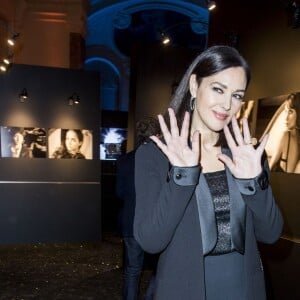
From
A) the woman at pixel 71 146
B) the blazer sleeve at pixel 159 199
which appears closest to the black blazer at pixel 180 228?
the blazer sleeve at pixel 159 199

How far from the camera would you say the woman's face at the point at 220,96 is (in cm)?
132

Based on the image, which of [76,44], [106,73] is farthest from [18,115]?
[106,73]

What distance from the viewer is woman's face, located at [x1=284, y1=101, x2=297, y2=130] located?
132 inches

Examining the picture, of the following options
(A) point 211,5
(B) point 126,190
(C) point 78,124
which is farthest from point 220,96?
(C) point 78,124

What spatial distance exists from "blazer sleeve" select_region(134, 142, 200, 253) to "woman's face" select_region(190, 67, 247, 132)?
9.7 inches

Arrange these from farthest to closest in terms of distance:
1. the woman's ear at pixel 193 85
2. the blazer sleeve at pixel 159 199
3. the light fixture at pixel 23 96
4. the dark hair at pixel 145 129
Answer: the light fixture at pixel 23 96 → the dark hair at pixel 145 129 → the woman's ear at pixel 193 85 → the blazer sleeve at pixel 159 199

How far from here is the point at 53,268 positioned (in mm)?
4957

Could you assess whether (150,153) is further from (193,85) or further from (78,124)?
(78,124)

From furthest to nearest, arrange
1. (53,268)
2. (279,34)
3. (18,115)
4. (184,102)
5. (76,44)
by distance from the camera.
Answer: (76,44), (18,115), (53,268), (279,34), (184,102)

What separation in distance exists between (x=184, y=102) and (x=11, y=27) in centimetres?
891

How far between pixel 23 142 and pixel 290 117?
4.60 metres

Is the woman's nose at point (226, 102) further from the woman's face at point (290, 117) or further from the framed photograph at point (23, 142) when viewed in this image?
the framed photograph at point (23, 142)

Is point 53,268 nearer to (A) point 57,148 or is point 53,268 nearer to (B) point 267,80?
(A) point 57,148

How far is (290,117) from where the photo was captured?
134 inches
